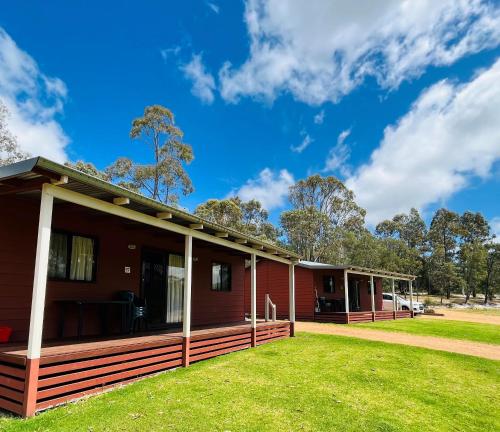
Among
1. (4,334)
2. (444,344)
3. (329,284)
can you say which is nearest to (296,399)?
(4,334)

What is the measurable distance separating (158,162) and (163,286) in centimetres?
1913

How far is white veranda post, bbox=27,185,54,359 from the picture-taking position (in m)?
4.16

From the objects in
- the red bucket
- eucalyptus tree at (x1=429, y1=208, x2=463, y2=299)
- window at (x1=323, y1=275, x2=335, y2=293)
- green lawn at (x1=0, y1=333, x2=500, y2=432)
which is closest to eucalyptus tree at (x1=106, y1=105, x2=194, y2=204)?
window at (x1=323, y1=275, x2=335, y2=293)

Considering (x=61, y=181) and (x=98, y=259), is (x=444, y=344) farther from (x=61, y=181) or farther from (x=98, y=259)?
(x=61, y=181)

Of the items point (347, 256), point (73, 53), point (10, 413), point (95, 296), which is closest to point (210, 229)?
point (95, 296)

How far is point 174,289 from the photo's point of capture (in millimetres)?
9461

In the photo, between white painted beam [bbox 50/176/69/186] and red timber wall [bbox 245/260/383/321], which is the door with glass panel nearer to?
white painted beam [bbox 50/176/69/186]

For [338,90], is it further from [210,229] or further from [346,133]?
[210,229]

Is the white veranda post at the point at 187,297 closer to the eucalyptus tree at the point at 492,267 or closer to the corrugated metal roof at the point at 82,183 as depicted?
the corrugated metal roof at the point at 82,183

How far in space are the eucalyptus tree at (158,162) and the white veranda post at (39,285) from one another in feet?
74.0

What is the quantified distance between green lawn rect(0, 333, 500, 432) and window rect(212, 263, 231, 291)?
10.4 ft

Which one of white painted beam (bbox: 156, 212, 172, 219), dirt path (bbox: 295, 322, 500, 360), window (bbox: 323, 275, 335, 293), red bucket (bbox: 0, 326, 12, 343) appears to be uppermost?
white painted beam (bbox: 156, 212, 172, 219)

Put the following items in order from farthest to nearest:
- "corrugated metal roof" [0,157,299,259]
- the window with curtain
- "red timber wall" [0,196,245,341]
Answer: the window with curtain, "red timber wall" [0,196,245,341], "corrugated metal roof" [0,157,299,259]

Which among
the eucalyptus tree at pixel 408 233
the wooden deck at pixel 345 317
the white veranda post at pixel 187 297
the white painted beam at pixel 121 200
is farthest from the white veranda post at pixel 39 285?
the eucalyptus tree at pixel 408 233
